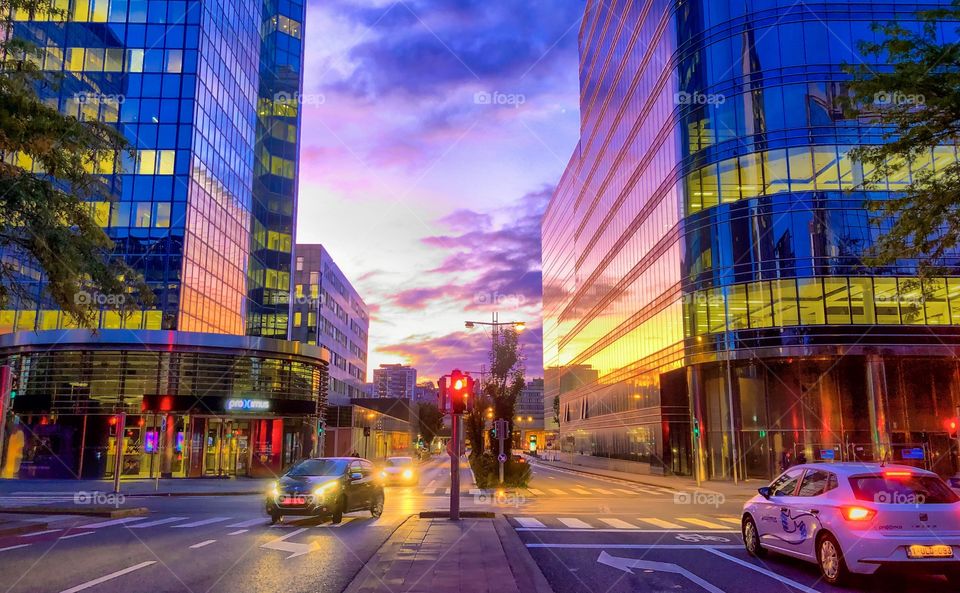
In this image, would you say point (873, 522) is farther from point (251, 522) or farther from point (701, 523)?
point (251, 522)

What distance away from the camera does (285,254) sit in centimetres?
6875

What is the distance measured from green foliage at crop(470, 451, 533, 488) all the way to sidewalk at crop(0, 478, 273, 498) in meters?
9.78

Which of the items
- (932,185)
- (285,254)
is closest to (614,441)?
(285,254)

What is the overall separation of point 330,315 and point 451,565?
79.3m

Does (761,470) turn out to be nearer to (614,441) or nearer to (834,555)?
(614,441)

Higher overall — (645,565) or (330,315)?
Answer: (330,315)

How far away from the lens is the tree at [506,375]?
34875 millimetres

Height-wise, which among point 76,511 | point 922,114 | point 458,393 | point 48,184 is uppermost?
point 922,114

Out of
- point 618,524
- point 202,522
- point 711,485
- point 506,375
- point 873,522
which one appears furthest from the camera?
point 711,485

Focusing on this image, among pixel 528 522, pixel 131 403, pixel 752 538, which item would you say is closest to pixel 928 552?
pixel 752 538

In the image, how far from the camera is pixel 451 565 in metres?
9.99

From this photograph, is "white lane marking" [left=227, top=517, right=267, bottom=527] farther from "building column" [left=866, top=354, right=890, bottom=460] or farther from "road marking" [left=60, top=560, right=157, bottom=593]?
"building column" [left=866, top=354, right=890, bottom=460]

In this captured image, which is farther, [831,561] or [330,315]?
[330,315]

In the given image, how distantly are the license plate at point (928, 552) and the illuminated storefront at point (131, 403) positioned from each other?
35.7 meters
